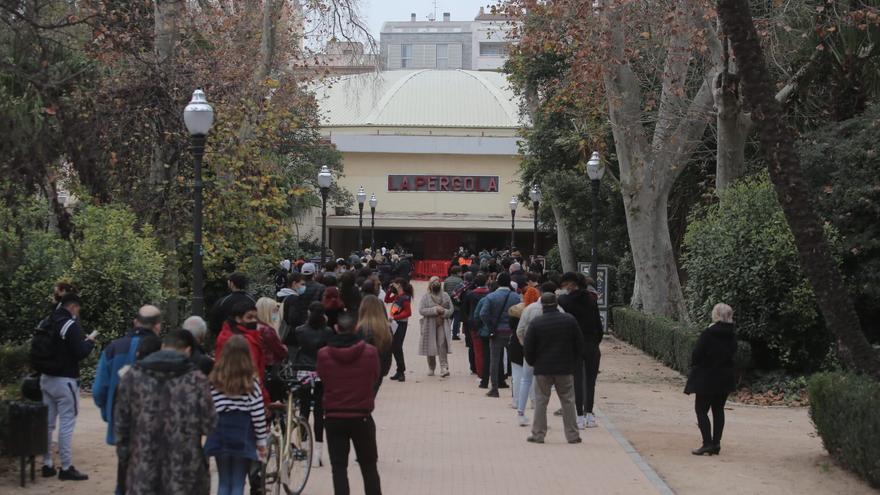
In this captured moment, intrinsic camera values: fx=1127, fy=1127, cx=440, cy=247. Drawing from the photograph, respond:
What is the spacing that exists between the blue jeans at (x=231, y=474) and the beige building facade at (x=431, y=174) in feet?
190

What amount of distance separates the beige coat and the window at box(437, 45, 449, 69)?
121 metres

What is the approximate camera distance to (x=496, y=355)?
669 inches

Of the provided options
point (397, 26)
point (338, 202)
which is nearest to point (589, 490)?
point (338, 202)

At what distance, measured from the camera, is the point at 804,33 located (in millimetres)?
19188

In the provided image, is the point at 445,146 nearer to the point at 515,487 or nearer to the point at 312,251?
the point at 312,251

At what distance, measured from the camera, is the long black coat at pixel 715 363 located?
38.9 feet

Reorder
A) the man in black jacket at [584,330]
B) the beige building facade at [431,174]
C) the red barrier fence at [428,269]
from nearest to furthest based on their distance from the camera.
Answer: the man in black jacket at [584,330]
the red barrier fence at [428,269]
the beige building facade at [431,174]

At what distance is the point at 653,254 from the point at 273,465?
17.3 m

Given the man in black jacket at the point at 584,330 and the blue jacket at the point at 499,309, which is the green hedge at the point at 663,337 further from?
the man in black jacket at the point at 584,330

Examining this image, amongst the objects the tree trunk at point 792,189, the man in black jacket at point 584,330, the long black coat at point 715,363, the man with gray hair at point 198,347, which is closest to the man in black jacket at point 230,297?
the man with gray hair at point 198,347

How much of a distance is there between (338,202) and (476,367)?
45.5m

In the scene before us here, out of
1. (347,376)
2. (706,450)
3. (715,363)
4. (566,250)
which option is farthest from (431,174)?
(347,376)

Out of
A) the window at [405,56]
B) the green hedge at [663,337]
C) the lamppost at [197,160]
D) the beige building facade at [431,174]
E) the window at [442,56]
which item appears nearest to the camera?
the lamppost at [197,160]

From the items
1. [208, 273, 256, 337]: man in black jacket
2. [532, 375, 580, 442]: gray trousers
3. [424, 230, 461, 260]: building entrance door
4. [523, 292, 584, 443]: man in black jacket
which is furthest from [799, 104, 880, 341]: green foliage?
[424, 230, 461, 260]: building entrance door
